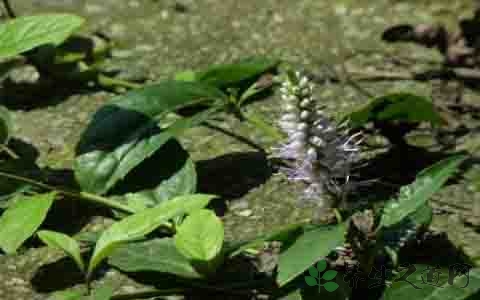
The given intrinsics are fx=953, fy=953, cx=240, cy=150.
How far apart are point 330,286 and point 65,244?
1.26 ft

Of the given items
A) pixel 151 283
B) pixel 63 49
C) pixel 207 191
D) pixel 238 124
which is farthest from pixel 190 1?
pixel 151 283

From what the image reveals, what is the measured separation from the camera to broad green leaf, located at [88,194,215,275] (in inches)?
51.4

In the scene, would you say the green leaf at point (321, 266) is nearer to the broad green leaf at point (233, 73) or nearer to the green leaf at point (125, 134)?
the green leaf at point (125, 134)

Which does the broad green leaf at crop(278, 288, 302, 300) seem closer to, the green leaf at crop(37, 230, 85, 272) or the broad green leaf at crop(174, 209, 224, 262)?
the broad green leaf at crop(174, 209, 224, 262)

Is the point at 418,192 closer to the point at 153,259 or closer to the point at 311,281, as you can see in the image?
the point at 311,281

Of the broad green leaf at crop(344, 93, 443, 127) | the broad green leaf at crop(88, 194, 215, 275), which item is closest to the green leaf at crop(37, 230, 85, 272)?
the broad green leaf at crop(88, 194, 215, 275)

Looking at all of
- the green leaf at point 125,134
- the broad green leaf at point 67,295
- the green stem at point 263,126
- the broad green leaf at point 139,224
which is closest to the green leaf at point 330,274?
the broad green leaf at point 139,224

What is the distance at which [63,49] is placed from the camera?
2242 mm

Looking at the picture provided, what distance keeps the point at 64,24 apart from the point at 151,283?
0.46 m

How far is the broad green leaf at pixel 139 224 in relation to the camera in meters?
1.30

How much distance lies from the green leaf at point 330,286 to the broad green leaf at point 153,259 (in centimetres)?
19

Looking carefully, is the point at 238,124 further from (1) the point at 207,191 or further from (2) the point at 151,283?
(2) the point at 151,283

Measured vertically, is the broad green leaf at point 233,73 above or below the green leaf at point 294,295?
above

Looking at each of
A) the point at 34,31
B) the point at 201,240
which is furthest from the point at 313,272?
the point at 34,31
